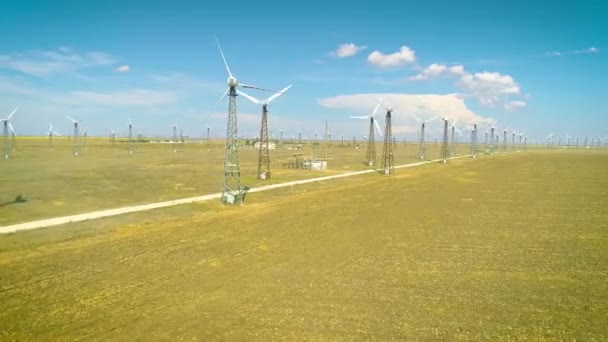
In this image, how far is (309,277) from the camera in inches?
710

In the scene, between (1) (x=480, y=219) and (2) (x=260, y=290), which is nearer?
(2) (x=260, y=290)

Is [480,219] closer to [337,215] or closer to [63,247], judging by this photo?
[337,215]

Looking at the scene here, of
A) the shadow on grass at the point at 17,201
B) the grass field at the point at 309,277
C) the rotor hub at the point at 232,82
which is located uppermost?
the rotor hub at the point at 232,82

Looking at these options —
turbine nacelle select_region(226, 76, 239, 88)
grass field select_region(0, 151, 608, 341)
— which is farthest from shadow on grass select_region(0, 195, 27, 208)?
turbine nacelle select_region(226, 76, 239, 88)

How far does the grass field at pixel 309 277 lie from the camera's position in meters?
13.5

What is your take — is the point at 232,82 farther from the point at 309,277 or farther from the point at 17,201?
the point at 309,277

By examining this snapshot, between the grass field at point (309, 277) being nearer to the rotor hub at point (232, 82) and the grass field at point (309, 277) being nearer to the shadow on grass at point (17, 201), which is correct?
the rotor hub at point (232, 82)

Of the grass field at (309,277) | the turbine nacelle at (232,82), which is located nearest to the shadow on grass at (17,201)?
the grass field at (309,277)

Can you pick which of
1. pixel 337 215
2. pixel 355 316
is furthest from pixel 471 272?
pixel 337 215

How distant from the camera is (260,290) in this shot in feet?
54.0

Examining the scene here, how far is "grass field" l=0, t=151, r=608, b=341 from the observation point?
531 inches

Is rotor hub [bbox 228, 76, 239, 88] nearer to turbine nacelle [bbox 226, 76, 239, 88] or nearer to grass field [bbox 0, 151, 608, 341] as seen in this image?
turbine nacelle [bbox 226, 76, 239, 88]

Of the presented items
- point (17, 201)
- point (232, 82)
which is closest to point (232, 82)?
point (232, 82)

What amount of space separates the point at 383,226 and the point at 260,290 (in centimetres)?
1368
